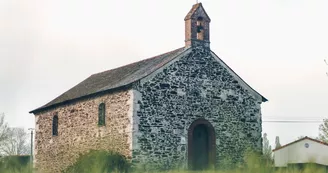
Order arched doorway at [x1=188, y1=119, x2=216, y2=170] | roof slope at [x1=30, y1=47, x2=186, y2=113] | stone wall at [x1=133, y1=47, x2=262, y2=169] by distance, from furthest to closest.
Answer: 1. arched doorway at [x1=188, y1=119, x2=216, y2=170]
2. roof slope at [x1=30, y1=47, x2=186, y2=113]
3. stone wall at [x1=133, y1=47, x2=262, y2=169]

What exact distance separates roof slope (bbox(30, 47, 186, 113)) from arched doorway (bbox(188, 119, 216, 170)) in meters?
3.44

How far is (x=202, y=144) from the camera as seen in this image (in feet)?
84.7

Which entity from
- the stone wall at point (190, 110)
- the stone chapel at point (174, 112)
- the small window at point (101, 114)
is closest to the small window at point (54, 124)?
the stone chapel at point (174, 112)

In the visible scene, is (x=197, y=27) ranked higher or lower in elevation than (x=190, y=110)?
higher

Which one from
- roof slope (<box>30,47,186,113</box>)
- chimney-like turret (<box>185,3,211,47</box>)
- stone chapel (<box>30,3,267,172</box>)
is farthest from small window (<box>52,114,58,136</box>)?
chimney-like turret (<box>185,3,211,47</box>)

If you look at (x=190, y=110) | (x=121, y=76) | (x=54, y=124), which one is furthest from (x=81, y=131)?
(x=190, y=110)

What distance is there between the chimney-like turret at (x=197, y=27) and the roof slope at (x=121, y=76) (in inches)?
30.0

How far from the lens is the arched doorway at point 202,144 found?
2536cm

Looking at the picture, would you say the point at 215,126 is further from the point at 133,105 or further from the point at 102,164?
the point at 102,164

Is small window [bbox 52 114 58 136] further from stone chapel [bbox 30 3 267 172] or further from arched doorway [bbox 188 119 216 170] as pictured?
arched doorway [bbox 188 119 216 170]

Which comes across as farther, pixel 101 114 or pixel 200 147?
pixel 101 114

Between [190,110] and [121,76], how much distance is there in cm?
480

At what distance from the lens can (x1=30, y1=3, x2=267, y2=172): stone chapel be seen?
23859mm

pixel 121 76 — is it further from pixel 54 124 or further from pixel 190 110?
pixel 54 124
